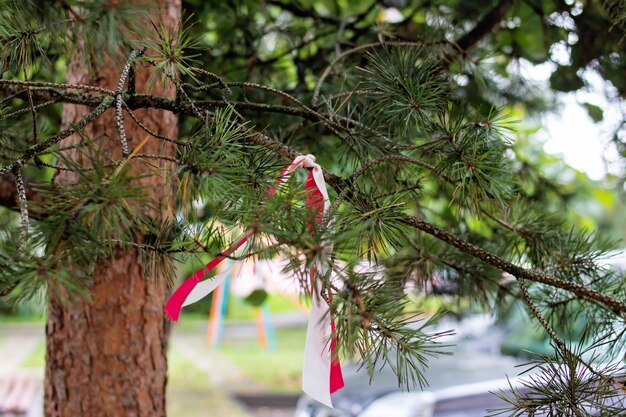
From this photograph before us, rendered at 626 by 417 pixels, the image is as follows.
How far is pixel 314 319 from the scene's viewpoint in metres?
0.93

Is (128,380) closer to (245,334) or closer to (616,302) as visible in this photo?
(616,302)

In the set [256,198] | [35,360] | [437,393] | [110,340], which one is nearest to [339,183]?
[256,198]

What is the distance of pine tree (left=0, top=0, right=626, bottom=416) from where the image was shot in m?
0.79

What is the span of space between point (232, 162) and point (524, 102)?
2106 millimetres

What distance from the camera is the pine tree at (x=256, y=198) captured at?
0.79m

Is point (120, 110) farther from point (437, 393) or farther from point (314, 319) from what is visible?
point (437, 393)

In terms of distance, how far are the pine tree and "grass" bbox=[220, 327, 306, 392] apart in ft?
17.1

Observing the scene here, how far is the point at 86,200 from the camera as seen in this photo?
733 mm

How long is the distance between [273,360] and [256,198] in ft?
23.8

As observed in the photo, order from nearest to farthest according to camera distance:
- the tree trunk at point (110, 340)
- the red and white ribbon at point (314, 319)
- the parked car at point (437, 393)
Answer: the red and white ribbon at point (314, 319) < the tree trunk at point (110, 340) < the parked car at point (437, 393)

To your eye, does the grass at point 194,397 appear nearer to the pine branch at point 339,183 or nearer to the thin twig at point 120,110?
the pine branch at point 339,183

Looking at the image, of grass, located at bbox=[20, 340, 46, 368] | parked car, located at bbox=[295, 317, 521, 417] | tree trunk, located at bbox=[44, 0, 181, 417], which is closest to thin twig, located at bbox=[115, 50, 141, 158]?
tree trunk, located at bbox=[44, 0, 181, 417]

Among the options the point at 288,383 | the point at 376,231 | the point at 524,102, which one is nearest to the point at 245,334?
the point at 288,383

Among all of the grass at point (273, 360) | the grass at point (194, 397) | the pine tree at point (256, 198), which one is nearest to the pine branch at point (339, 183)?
the pine tree at point (256, 198)
